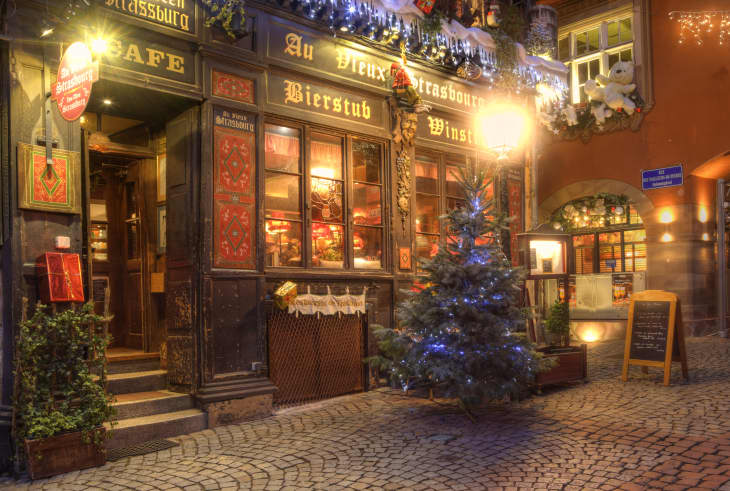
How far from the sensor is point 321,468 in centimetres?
548

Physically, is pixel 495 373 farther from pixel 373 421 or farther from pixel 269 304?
pixel 269 304

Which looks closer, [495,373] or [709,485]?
[709,485]

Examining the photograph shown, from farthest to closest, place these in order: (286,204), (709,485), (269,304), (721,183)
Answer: (721,183)
(286,204)
(269,304)
(709,485)

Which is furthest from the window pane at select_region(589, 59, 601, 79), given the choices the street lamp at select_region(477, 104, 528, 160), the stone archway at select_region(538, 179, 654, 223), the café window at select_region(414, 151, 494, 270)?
the street lamp at select_region(477, 104, 528, 160)

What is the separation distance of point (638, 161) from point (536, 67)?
4528 millimetres

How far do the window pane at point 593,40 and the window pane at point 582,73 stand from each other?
45 cm

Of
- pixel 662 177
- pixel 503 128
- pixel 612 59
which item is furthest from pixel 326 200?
pixel 612 59

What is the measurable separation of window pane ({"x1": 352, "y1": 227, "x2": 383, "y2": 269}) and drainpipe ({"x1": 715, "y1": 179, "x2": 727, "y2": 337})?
330 inches

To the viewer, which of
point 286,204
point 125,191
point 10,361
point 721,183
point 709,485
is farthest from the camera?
point 721,183

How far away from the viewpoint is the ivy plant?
216 inches

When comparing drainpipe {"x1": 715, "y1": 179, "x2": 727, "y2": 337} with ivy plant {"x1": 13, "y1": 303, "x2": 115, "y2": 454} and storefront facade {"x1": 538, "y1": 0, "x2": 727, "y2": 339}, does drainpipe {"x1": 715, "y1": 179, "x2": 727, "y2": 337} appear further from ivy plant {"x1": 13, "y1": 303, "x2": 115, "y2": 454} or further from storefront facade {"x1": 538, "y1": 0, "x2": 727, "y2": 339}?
ivy plant {"x1": 13, "y1": 303, "x2": 115, "y2": 454}

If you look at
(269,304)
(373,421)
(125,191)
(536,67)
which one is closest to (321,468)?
(373,421)

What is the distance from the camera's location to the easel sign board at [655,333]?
28.3 ft

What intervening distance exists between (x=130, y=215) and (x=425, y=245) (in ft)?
15.4
